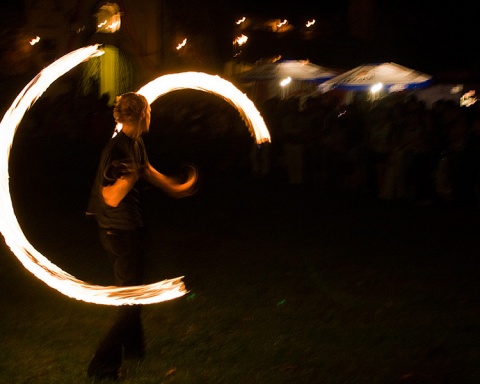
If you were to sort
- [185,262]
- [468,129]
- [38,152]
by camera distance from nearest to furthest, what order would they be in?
[185,262] < [468,129] < [38,152]

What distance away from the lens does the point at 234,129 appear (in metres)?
15.3

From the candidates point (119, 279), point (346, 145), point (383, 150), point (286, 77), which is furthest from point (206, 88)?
point (286, 77)

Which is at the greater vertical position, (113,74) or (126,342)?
(113,74)

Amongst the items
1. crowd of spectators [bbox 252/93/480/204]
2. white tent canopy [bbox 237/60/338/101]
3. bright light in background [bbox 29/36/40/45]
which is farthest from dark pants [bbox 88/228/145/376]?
bright light in background [bbox 29/36/40/45]

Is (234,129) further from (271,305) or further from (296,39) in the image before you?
(296,39)

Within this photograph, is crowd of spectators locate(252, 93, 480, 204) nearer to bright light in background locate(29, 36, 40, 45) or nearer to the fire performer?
the fire performer

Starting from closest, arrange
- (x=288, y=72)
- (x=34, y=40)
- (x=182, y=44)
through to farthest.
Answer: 1. (x=288, y=72)
2. (x=182, y=44)
3. (x=34, y=40)

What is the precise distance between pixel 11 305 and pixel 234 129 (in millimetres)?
9116

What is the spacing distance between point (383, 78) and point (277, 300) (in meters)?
13.0

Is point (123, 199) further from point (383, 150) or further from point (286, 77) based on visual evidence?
point (286, 77)

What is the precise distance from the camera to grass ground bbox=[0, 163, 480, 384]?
5.25 m

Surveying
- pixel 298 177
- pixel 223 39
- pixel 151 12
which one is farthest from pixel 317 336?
pixel 151 12

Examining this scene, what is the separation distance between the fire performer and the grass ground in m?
0.23

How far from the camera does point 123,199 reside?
15.8 ft
